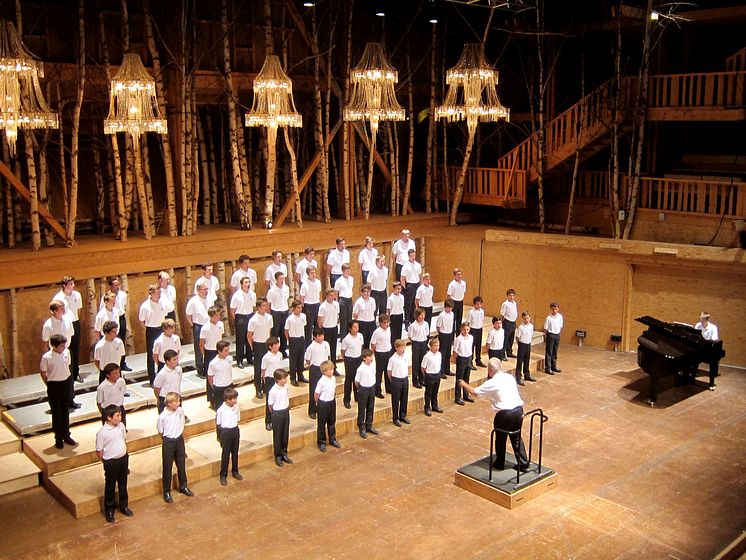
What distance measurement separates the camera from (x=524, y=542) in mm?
7781

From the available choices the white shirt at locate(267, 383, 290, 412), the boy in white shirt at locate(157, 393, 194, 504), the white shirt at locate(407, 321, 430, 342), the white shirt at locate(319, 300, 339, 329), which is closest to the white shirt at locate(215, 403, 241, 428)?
the boy in white shirt at locate(157, 393, 194, 504)

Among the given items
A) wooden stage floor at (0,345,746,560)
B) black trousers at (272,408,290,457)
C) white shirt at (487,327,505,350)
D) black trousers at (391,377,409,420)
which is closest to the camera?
wooden stage floor at (0,345,746,560)

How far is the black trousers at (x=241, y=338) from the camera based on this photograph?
11.6 metres

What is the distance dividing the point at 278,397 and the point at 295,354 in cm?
174

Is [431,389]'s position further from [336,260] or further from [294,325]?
[336,260]

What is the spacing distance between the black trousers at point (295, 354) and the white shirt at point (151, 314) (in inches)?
72.5

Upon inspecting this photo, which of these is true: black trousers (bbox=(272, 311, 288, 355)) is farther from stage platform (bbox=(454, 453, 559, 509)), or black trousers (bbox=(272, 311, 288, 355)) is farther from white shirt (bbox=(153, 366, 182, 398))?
stage platform (bbox=(454, 453, 559, 509))

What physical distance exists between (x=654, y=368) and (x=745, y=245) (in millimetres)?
3208

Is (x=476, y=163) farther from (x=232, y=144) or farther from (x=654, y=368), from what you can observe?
(x=654, y=368)

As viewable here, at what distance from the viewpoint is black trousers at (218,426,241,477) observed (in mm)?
8828

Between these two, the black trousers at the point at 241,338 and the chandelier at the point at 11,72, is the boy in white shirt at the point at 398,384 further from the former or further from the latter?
the chandelier at the point at 11,72

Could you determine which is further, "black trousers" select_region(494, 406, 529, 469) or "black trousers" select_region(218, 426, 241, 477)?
"black trousers" select_region(218, 426, 241, 477)

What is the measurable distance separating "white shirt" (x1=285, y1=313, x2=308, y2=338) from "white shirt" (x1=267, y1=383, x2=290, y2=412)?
5.03 ft

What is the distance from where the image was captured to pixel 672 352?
11.5m
